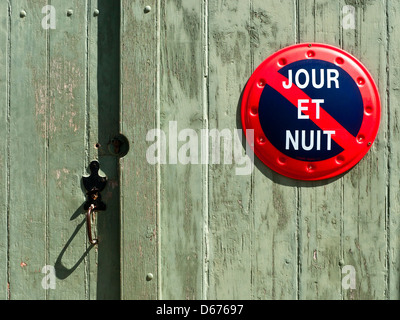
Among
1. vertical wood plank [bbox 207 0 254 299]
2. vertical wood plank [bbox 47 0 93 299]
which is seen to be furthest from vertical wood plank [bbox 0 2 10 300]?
vertical wood plank [bbox 207 0 254 299]

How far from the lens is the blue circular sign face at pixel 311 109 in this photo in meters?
1.61

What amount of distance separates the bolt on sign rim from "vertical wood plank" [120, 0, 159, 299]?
1.16 ft

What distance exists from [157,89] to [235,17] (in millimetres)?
351

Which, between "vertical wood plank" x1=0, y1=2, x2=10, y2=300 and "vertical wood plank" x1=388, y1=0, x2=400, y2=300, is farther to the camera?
"vertical wood plank" x1=0, y1=2, x2=10, y2=300

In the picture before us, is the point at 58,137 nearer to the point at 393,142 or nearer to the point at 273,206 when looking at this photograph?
the point at 273,206

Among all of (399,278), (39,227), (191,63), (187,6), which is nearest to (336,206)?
(399,278)

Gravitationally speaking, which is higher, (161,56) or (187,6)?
(187,6)

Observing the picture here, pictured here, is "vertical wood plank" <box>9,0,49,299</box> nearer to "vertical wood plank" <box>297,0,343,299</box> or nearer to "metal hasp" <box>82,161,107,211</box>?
"metal hasp" <box>82,161,107,211</box>

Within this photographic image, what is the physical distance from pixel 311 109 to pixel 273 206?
0.34 m

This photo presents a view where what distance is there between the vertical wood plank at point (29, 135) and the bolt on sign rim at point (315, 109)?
739 mm

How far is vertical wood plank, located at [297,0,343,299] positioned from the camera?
1.66 metres

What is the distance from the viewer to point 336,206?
65.4 inches

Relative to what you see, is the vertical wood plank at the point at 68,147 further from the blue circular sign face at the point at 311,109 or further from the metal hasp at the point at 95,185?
the blue circular sign face at the point at 311,109

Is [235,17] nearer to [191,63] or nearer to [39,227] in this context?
[191,63]
